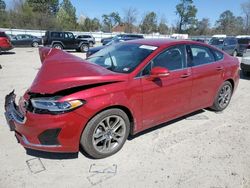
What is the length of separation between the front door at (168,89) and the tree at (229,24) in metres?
84.7

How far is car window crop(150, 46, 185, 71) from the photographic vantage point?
13.1ft

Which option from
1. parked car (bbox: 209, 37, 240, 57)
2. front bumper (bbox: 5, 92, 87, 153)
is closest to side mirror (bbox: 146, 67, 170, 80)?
front bumper (bbox: 5, 92, 87, 153)

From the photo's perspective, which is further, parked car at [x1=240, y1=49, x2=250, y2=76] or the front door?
parked car at [x1=240, y1=49, x2=250, y2=76]

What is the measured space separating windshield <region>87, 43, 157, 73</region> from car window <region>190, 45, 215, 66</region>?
3.13 feet

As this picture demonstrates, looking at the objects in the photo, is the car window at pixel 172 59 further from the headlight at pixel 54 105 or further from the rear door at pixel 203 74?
the headlight at pixel 54 105

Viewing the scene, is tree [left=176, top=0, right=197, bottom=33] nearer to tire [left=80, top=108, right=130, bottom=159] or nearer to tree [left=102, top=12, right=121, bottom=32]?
tree [left=102, top=12, right=121, bottom=32]

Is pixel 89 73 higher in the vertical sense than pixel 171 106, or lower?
higher

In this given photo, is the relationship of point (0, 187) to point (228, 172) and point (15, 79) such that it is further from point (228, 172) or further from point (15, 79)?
point (15, 79)

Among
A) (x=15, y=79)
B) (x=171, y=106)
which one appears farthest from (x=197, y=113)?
(x=15, y=79)

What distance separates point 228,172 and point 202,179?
0.42 m

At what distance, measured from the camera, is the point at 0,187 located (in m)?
2.92

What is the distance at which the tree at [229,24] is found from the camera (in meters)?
82.1

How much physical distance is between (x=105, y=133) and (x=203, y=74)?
2262mm

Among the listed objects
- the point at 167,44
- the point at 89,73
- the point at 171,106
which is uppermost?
the point at 167,44
